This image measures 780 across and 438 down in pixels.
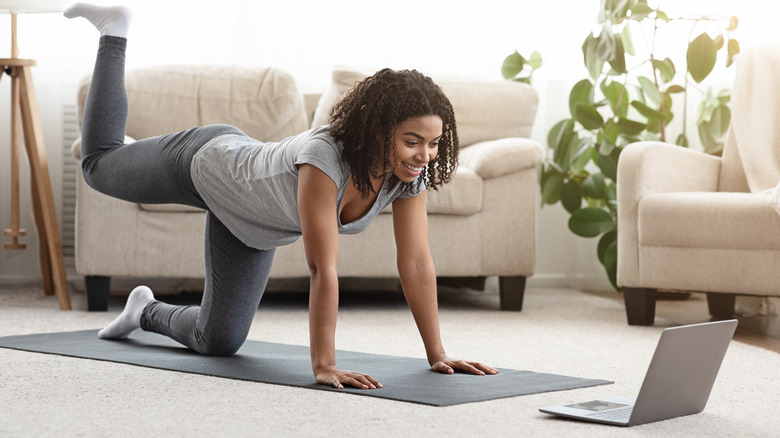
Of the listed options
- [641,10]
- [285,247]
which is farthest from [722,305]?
[285,247]

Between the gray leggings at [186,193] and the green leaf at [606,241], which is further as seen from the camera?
the green leaf at [606,241]

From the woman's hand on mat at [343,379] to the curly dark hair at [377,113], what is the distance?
331 millimetres

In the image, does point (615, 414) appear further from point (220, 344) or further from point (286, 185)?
point (220, 344)

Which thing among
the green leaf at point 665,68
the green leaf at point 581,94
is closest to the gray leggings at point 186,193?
the green leaf at point 581,94

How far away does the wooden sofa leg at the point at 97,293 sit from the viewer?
9.84ft

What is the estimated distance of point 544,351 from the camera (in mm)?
2277

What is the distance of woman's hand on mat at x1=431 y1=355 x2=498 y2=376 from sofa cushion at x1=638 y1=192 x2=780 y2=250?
3.41 ft

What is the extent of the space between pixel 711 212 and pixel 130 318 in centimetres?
158

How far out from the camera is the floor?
2.54m

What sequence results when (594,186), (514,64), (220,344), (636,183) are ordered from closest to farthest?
(220,344) < (636,183) < (594,186) < (514,64)

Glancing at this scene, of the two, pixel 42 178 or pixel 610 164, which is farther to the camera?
pixel 610 164

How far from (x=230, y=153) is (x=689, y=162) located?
1.65m

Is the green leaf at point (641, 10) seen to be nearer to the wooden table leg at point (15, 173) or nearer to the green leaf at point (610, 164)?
the green leaf at point (610, 164)

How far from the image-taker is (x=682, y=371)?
4.79ft
